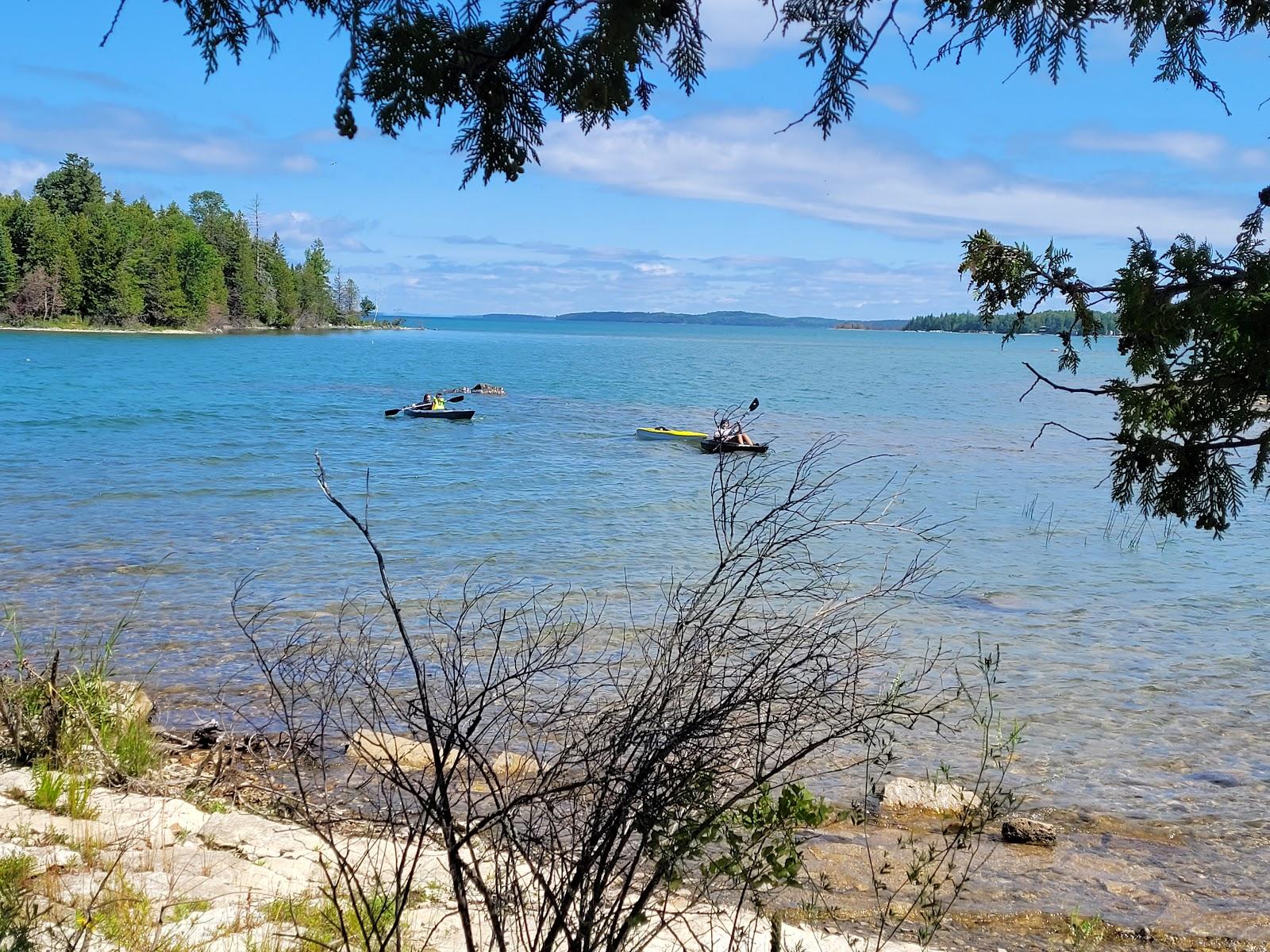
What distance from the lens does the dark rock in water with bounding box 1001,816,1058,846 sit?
7.43 metres

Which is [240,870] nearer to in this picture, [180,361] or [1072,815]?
[1072,815]

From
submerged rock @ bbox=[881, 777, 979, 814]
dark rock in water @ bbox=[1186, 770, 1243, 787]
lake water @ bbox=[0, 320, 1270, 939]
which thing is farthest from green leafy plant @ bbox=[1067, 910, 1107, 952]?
dark rock in water @ bbox=[1186, 770, 1243, 787]

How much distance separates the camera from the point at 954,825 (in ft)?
24.0

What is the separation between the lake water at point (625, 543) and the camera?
9.94 meters

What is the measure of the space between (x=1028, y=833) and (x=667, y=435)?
2812 cm

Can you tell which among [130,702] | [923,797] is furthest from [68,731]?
[923,797]

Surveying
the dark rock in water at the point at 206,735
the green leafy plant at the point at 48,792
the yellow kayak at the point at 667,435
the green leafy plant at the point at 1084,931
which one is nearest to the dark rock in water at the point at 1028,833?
the green leafy plant at the point at 1084,931

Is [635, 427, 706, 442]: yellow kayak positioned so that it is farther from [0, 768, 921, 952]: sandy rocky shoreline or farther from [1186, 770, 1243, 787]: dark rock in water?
[0, 768, 921, 952]: sandy rocky shoreline

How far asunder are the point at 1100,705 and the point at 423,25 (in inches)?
390

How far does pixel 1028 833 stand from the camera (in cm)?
743

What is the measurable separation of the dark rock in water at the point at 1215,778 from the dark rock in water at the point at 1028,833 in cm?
223

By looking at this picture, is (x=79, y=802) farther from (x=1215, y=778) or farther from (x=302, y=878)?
(x=1215, y=778)

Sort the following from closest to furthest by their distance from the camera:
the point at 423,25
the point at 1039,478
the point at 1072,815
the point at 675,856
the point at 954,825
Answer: the point at 675,856 < the point at 423,25 < the point at 954,825 < the point at 1072,815 < the point at 1039,478

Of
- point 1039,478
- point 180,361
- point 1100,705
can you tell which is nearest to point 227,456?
point 1039,478
